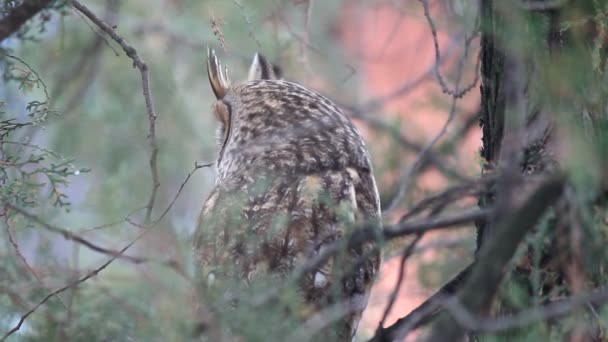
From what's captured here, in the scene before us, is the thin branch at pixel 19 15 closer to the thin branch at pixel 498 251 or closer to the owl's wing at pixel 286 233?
the owl's wing at pixel 286 233

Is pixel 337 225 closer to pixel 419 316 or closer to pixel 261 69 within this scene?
pixel 419 316

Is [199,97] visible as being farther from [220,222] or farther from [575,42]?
[575,42]

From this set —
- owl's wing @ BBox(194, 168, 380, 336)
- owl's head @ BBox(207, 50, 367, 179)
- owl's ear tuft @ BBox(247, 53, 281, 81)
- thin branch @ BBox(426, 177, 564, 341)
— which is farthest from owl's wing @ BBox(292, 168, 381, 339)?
owl's ear tuft @ BBox(247, 53, 281, 81)

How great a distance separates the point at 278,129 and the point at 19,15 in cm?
109

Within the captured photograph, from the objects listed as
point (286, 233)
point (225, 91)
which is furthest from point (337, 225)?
point (225, 91)

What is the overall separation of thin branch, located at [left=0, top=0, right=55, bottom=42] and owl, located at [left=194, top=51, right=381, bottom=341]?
30.5 inches

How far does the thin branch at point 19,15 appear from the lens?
2334mm

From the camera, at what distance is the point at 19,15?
2.35 meters

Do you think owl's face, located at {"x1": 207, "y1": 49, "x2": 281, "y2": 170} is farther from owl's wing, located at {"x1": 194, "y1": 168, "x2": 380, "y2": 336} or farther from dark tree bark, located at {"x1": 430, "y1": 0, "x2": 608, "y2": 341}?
dark tree bark, located at {"x1": 430, "y1": 0, "x2": 608, "y2": 341}

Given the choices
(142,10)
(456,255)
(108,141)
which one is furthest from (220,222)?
(142,10)

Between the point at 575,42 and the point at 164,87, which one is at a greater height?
the point at 164,87

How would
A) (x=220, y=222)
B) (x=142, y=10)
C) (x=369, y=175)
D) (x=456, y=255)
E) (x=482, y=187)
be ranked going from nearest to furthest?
(x=482, y=187)
(x=220, y=222)
(x=369, y=175)
(x=456, y=255)
(x=142, y=10)

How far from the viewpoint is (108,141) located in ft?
21.5

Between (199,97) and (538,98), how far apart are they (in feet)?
18.6
